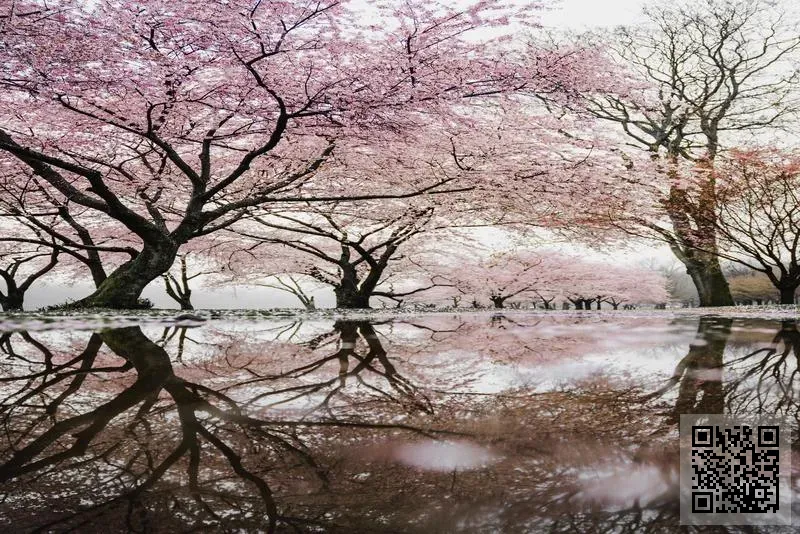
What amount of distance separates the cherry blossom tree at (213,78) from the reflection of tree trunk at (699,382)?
16.5ft

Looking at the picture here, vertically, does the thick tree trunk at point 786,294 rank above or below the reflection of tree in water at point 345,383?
above

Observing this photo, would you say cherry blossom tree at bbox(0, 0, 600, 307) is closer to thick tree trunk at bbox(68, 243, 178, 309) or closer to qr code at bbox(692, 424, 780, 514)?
thick tree trunk at bbox(68, 243, 178, 309)

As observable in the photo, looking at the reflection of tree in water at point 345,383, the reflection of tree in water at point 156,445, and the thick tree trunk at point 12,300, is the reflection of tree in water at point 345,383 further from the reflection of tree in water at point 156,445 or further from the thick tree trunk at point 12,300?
the thick tree trunk at point 12,300

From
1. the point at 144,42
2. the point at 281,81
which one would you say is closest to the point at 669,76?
the point at 281,81

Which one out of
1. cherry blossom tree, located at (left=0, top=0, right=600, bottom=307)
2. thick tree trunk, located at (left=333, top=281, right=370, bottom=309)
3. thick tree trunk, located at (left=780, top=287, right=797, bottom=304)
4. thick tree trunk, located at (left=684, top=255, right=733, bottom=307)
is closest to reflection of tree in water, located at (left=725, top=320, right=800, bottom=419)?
cherry blossom tree, located at (left=0, top=0, right=600, bottom=307)

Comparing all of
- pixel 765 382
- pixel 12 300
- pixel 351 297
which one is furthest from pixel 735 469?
pixel 12 300

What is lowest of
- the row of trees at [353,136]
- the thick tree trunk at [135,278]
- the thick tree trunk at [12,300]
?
the thick tree trunk at [12,300]

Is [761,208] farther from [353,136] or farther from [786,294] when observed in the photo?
[353,136]

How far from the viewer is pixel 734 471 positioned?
142 cm

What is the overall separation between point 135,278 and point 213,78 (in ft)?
13.8

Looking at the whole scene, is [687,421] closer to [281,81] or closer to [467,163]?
[281,81]

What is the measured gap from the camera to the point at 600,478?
4.49 ft

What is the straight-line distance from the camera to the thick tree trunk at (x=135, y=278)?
9.73 meters

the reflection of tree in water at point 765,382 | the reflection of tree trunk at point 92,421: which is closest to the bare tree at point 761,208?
the reflection of tree in water at point 765,382
